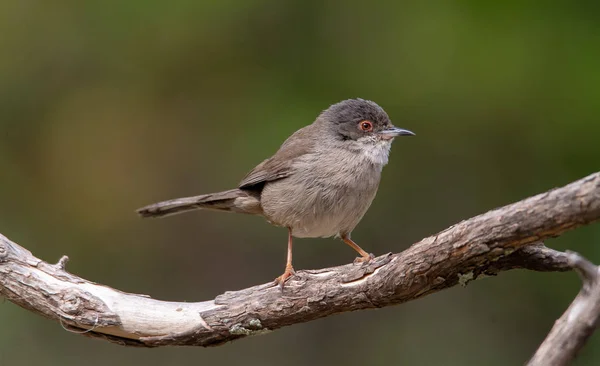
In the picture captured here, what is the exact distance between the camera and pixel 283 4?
9.50 metres

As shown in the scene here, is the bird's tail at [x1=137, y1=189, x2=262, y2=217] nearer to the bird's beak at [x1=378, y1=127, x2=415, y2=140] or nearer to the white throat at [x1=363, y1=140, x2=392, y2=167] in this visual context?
the white throat at [x1=363, y1=140, x2=392, y2=167]

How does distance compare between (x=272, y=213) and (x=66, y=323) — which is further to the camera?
(x=272, y=213)

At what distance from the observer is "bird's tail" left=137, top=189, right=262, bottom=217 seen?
21.2 feet

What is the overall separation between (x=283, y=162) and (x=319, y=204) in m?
0.60

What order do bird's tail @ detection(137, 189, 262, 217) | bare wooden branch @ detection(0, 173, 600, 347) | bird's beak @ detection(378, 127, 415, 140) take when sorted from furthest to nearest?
bird's tail @ detection(137, 189, 262, 217) → bird's beak @ detection(378, 127, 415, 140) → bare wooden branch @ detection(0, 173, 600, 347)


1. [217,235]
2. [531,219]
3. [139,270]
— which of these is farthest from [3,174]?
[531,219]

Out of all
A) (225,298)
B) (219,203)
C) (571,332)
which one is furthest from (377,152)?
(571,332)

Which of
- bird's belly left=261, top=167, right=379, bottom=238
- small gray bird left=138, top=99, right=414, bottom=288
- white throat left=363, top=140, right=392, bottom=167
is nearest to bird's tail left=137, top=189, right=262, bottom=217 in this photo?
small gray bird left=138, top=99, right=414, bottom=288

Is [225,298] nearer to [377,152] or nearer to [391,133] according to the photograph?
[377,152]

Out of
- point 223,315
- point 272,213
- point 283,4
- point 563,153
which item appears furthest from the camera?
point 283,4

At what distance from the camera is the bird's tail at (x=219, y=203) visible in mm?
6465

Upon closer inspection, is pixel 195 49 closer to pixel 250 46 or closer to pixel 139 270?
pixel 250 46

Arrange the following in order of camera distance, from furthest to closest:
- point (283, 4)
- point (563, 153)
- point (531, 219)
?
point (283, 4), point (563, 153), point (531, 219)

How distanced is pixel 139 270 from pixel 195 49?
9.89 ft
